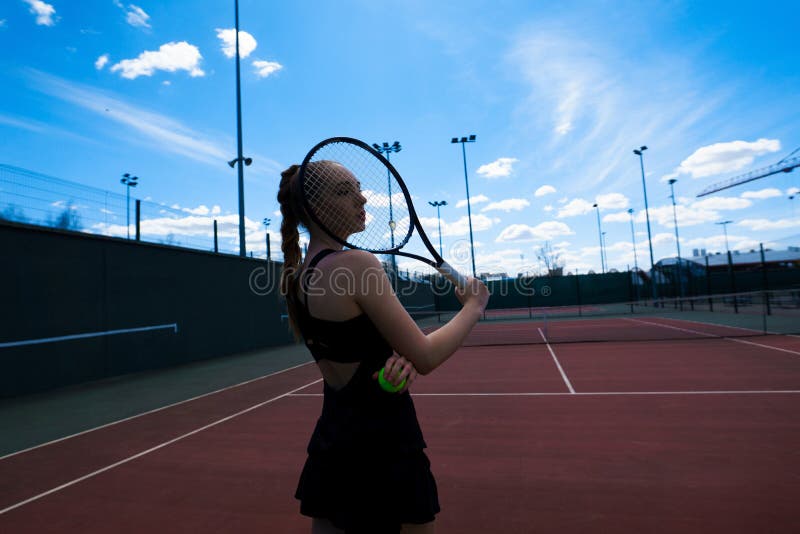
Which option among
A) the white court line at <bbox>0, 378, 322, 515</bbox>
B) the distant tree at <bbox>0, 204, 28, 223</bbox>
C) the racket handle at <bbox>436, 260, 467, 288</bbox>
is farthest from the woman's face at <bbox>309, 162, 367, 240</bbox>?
the distant tree at <bbox>0, 204, 28, 223</bbox>

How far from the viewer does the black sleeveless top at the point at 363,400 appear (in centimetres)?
121

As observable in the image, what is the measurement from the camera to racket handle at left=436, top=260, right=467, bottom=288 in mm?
1511

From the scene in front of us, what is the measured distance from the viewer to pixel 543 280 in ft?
114

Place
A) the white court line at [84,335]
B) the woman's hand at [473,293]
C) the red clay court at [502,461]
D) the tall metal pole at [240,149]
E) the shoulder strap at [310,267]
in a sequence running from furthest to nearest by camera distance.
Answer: the tall metal pole at [240,149]
the white court line at [84,335]
the red clay court at [502,461]
the woman's hand at [473,293]
the shoulder strap at [310,267]

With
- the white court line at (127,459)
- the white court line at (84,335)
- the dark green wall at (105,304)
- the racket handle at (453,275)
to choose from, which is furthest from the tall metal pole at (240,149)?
the racket handle at (453,275)

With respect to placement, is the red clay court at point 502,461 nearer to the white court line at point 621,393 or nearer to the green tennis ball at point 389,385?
the white court line at point 621,393

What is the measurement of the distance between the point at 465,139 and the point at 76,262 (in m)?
25.5

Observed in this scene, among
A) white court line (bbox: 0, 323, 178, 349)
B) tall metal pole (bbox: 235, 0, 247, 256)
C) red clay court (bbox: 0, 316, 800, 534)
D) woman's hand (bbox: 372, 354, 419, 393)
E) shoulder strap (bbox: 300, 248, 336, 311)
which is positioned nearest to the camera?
woman's hand (bbox: 372, 354, 419, 393)

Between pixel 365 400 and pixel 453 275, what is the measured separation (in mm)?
523

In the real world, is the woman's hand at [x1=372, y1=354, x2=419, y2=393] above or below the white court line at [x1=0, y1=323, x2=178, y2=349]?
above

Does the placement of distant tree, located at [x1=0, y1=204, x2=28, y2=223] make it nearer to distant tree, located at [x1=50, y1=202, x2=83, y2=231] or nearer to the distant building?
distant tree, located at [x1=50, y1=202, x2=83, y2=231]

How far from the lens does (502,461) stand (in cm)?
399

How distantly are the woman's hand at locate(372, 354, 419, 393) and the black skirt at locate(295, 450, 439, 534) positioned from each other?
0.69 feet

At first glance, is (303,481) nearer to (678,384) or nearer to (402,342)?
(402,342)
